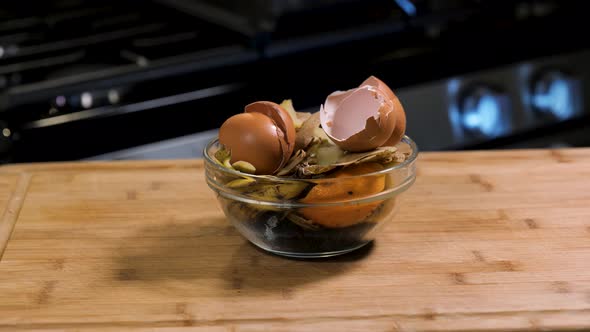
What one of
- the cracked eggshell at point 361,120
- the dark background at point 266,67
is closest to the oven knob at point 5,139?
the dark background at point 266,67

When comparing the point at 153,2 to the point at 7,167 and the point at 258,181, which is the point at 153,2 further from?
the point at 258,181

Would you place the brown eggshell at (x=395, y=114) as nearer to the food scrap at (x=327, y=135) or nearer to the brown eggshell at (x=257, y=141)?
the food scrap at (x=327, y=135)

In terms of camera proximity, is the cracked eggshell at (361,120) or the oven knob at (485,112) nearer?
the cracked eggshell at (361,120)

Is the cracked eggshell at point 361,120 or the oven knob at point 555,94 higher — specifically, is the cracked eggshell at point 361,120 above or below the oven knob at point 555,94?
above

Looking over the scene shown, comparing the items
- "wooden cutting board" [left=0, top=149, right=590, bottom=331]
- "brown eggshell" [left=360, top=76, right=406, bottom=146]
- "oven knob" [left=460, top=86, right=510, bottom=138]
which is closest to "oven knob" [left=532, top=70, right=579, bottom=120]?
"oven knob" [left=460, top=86, right=510, bottom=138]

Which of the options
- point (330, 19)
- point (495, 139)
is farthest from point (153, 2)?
point (495, 139)

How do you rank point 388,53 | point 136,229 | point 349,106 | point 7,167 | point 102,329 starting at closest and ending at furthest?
point 102,329 < point 349,106 < point 136,229 < point 7,167 < point 388,53

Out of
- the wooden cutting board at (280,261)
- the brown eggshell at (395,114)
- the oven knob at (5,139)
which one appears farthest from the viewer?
the oven knob at (5,139)
